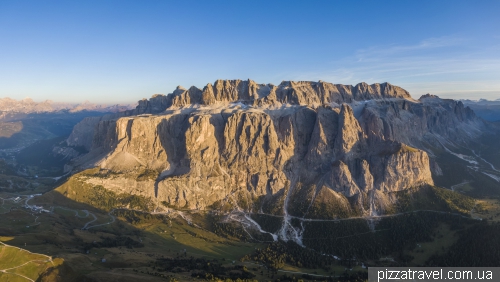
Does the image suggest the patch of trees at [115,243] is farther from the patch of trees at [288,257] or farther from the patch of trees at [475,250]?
the patch of trees at [475,250]

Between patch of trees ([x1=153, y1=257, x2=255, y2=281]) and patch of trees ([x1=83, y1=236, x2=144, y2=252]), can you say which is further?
patch of trees ([x1=83, y1=236, x2=144, y2=252])

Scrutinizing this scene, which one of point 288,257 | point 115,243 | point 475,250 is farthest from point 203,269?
point 475,250

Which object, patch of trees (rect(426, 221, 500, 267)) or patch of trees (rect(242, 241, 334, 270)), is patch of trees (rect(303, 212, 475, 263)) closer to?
patch of trees (rect(242, 241, 334, 270))

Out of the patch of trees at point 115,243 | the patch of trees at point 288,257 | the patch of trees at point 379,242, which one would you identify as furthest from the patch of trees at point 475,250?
the patch of trees at point 115,243

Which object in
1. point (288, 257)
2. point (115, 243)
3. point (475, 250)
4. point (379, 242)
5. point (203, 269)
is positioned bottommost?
point (288, 257)

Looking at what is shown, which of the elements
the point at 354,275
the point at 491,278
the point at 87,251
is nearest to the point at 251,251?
the point at 354,275

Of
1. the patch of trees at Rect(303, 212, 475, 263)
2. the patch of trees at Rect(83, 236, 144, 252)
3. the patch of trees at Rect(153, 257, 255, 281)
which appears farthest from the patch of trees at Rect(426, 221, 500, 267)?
the patch of trees at Rect(83, 236, 144, 252)

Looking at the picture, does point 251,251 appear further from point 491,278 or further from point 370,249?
point 491,278

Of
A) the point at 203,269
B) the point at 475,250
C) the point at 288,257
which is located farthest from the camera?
the point at 288,257

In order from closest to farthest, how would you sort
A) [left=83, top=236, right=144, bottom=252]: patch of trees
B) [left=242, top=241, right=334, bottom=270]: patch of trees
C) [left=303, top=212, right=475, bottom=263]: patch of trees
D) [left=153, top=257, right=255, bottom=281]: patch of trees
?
[left=153, top=257, right=255, bottom=281]: patch of trees → [left=83, top=236, right=144, bottom=252]: patch of trees → [left=242, top=241, right=334, bottom=270]: patch of trees → [left=303, top=212, right=475, bottom=263]: patch of trees

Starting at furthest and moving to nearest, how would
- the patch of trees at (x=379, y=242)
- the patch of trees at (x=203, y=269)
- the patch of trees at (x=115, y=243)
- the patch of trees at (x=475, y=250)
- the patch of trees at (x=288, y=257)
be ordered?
the patch of trees at (x=379, y=242), the patch of trees at (x=288, y=257), the patch of trees at (x=115, y=243), the patch of trees at (x=475, y=250), the patch of trees at (x=203, y=269)

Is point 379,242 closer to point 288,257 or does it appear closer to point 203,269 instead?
point 288,257
